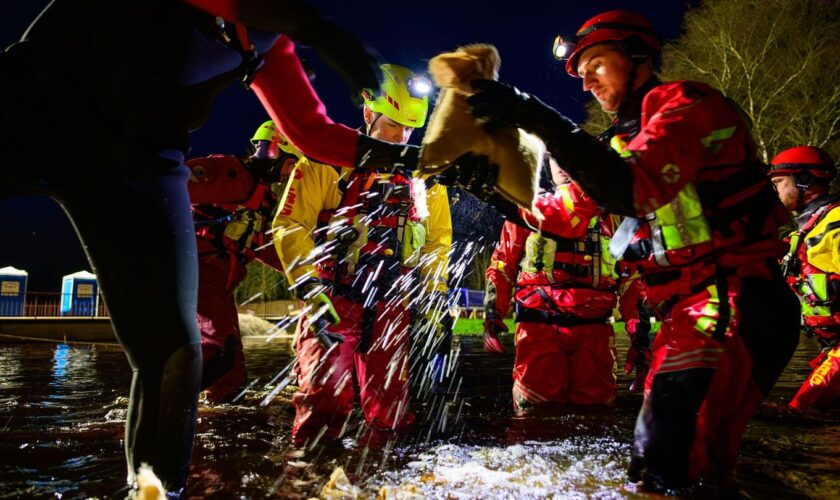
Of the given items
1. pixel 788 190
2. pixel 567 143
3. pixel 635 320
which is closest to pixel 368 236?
pixel 567 143

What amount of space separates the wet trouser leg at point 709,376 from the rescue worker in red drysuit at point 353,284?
1.89 meters

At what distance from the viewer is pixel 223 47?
1.89 metres

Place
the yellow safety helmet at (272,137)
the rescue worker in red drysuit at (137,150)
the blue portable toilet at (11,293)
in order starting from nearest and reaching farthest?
the rescue worker in red drysuit at (137,150) → the yellow safety helmet at (272,137) → the blue portable toilet at (11,293)

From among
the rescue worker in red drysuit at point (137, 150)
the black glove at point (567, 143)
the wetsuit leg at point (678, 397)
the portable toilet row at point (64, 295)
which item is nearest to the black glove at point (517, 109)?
the black glove at point (567, 143)

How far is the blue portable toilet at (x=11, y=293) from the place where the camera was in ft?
65.6

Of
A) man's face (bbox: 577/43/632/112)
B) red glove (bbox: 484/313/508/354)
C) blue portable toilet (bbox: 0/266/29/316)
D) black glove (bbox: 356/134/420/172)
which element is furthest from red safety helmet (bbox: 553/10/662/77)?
blue portable toilet (bbox: 0/266/29/316)

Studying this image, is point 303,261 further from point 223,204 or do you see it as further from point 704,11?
point 704,11

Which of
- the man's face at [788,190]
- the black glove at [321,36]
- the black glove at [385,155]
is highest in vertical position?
the man's face at [788,190]

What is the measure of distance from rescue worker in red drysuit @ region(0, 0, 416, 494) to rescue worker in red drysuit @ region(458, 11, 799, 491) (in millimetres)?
1073

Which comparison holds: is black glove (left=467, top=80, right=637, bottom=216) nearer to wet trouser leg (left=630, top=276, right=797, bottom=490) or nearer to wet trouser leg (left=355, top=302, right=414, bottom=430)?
wet trouser leg (left=630, top=276, right=797, bottom=490)

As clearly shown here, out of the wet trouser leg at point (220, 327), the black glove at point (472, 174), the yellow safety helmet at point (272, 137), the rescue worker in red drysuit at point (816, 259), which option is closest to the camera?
the black glove at point (472, 174)

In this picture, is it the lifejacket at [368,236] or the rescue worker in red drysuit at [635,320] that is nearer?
the lifejacket at [368,236]

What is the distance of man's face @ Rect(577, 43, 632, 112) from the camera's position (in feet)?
10.2

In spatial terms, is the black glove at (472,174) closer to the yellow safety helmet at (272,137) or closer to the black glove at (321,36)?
the black glove at (321,36)
